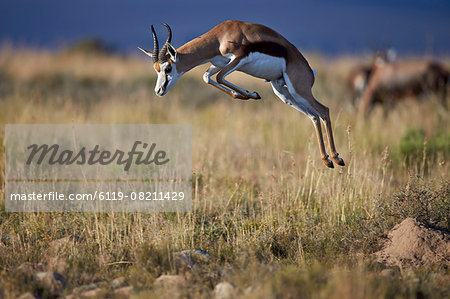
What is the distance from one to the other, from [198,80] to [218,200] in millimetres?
14846

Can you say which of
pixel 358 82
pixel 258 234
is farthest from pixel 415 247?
pixel 358 82

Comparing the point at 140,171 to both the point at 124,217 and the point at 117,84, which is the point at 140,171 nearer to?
the point at 124,217

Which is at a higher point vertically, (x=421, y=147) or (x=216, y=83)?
(x=216, y=83)

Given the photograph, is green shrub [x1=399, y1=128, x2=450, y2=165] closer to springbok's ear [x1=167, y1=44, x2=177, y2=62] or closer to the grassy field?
the grassy field

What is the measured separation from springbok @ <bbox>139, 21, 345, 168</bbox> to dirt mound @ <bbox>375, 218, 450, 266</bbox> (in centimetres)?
123

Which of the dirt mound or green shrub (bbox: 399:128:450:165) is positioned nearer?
the dirt mound

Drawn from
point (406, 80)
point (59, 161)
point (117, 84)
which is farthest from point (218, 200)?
point (117, 84)

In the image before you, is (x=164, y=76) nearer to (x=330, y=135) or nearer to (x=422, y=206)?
(x=330, y=135)

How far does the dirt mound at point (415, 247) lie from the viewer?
16.9 ft

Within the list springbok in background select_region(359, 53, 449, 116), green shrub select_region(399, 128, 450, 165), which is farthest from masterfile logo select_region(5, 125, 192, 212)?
springbok in background select_region(359, 53, 449, 116)

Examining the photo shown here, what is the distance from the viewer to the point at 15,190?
22.3 feet

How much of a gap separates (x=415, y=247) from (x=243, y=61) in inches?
113

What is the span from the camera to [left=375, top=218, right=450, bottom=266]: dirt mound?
16.9 ft

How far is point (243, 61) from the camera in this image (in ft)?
15.7
